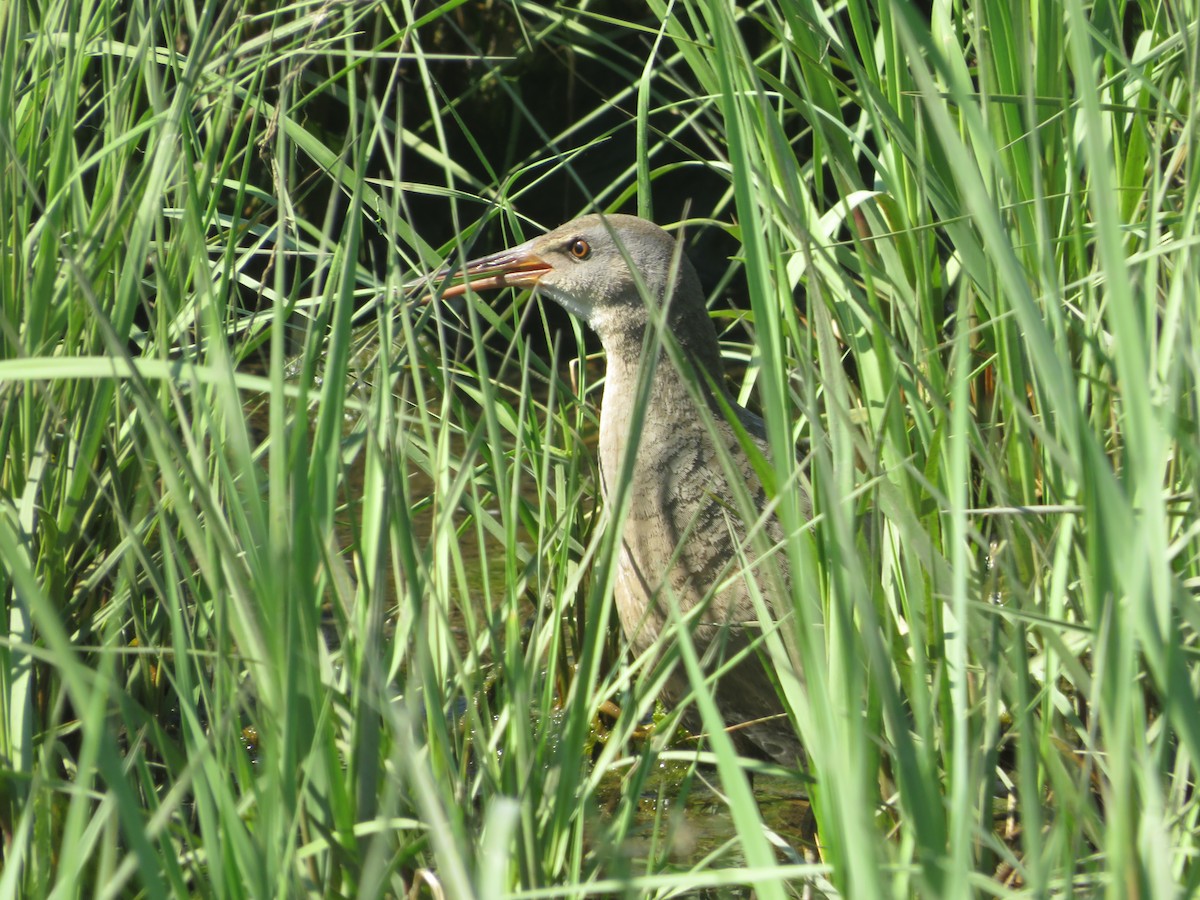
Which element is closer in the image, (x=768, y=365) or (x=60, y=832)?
(x=768, y=365)

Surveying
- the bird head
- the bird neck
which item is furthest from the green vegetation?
the bird head

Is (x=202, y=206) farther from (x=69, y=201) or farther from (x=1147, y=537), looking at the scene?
(x=1147, y=537)

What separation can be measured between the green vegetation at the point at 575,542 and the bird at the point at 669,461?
175 millimetres

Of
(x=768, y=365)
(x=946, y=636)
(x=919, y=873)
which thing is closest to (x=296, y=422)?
(x=768, y=365)

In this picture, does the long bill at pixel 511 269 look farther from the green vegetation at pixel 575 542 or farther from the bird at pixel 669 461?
the green vegetation at pixel 575 542

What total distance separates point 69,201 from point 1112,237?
1.47 m

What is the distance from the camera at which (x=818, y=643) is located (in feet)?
4.23

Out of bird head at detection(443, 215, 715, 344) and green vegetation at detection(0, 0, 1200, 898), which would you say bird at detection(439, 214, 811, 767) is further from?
green vegetation at detection(0, 0, 1200, 898)

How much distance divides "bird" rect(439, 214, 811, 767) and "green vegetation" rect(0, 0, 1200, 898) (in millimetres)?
175

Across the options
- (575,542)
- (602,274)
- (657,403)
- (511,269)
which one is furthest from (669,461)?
(511,269)

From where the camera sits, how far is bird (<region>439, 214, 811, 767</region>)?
2.41 m

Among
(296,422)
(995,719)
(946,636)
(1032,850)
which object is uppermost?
(296,422)

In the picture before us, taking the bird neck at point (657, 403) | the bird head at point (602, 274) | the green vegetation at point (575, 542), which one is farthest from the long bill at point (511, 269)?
the green vegetation at point (575, 542)

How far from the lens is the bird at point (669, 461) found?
241cm
